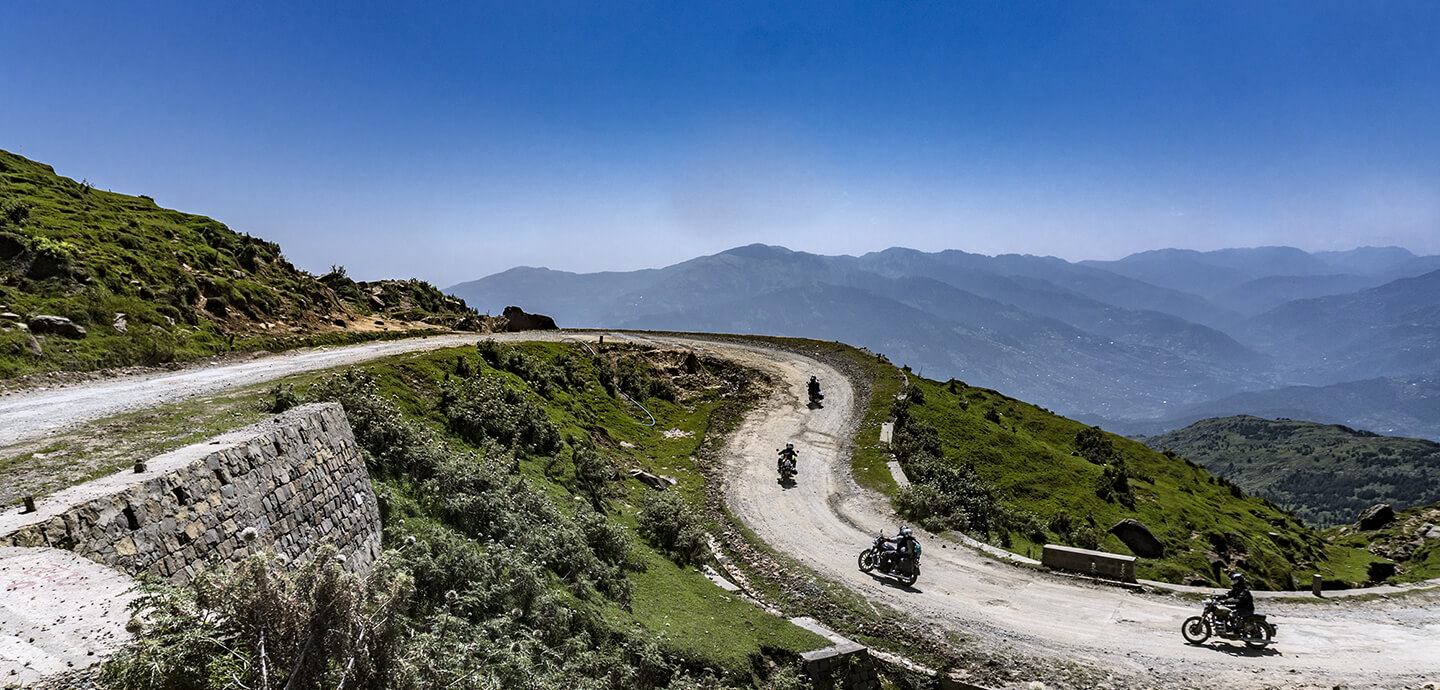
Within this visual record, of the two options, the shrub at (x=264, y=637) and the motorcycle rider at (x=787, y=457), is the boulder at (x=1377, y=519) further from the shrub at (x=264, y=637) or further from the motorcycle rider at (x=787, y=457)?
the shrub at (x=264, y=637)

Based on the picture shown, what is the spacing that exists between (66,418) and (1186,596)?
2922 cm

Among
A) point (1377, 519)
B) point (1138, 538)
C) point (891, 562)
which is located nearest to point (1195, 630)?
point (891, 562)

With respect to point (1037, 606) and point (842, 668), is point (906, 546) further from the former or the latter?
point (842, 668)

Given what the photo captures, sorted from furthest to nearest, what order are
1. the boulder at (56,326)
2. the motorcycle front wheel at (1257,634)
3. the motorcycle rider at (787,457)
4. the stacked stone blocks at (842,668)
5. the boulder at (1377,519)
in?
the boulder at (1377,519) < the motorcycle rider at (787,457) < the boulder at (56,326) < the motorcycle front wheel at (1257,634) < the stacked stone blocks at (842,668)

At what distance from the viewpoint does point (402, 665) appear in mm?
5539

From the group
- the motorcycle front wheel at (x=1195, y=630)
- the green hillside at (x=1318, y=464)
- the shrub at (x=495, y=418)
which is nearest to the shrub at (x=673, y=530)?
the shrub at (x=495, y=418)

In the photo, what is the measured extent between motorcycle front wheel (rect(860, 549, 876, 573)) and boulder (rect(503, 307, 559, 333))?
105 feet

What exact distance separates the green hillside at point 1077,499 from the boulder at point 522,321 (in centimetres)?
2757

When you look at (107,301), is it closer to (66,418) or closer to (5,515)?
(66,418)

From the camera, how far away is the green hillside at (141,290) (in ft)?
64.6

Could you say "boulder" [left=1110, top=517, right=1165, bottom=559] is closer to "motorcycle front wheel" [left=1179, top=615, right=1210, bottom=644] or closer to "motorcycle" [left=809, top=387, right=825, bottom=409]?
"motorcycle front wheel" [left=1179, top=615, right=1210, bottom=644]

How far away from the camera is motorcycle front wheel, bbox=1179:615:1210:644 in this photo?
624 inches

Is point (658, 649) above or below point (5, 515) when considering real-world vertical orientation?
below

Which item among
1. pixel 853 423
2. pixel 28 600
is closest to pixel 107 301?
pixel 28 600
